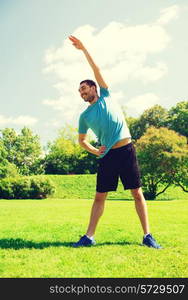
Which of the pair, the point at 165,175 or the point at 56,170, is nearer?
the point at 165,175

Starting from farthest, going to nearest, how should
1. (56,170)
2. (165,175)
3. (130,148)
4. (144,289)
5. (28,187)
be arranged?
(56,170) < (28,187) < (165,175) < (130,148) < (144,289)

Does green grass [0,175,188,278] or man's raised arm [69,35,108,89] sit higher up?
man's raised arm [69,35,108,89]

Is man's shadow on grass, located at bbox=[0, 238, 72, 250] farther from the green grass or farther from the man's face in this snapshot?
the man's face

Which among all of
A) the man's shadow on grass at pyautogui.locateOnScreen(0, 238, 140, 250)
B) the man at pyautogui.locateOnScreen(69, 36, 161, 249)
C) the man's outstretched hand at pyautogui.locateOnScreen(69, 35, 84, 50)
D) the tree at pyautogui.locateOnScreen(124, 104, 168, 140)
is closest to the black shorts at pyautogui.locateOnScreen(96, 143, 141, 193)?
the man at pyautogui.locateOnScreen(69, 36, 161, 249)

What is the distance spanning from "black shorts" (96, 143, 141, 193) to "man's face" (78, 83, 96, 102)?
0.78 metres

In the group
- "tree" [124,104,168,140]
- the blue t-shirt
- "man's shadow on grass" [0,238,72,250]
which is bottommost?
"man's shadow on grass" [0,238,72,250]

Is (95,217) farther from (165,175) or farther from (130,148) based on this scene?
(165,175)

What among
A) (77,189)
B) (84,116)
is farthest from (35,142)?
(84,116)

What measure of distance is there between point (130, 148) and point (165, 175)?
775 inches

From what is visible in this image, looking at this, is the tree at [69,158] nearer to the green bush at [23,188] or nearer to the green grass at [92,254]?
the green bush at [23,188]

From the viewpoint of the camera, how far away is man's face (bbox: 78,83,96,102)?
15.5 ft

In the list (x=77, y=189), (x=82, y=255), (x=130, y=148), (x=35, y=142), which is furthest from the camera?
(x=35, y=142)

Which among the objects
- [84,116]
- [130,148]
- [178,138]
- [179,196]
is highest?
[178,138]

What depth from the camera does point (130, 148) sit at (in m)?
4.77
